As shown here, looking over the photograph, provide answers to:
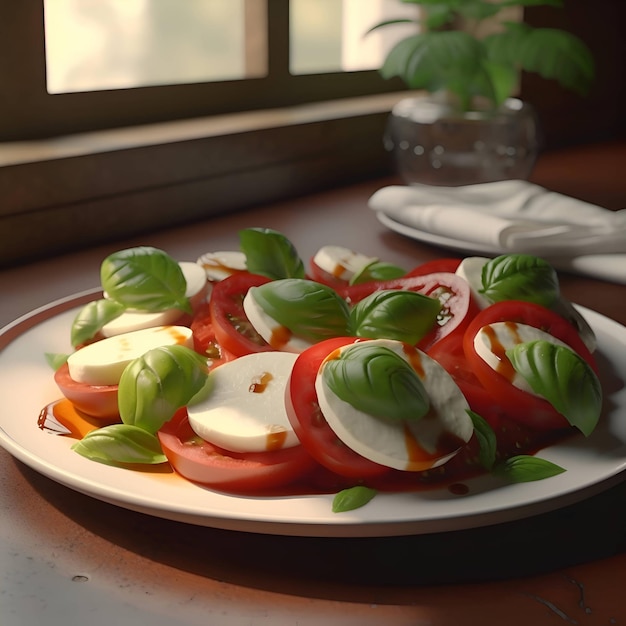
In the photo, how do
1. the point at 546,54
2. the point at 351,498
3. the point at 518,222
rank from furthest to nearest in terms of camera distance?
1. the point at 546,54
2. the point at 518,222
3. the point at 351,498

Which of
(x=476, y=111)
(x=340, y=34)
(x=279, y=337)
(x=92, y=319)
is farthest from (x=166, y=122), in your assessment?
(x=279, y=337)

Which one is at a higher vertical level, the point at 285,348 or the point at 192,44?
the point at 192,44

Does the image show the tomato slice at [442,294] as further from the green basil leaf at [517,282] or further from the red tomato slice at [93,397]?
the red tomato slice at [93,397]

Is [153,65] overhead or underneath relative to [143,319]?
overhead

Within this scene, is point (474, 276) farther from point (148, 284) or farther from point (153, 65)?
point (153, 65)

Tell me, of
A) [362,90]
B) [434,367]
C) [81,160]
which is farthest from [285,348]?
[362,90]

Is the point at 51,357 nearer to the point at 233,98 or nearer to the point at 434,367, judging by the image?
the point at 434,367

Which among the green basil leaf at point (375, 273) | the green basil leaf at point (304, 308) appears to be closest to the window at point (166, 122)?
the green basil leaf at point (375, 273)

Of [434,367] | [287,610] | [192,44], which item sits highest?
[192,44]
